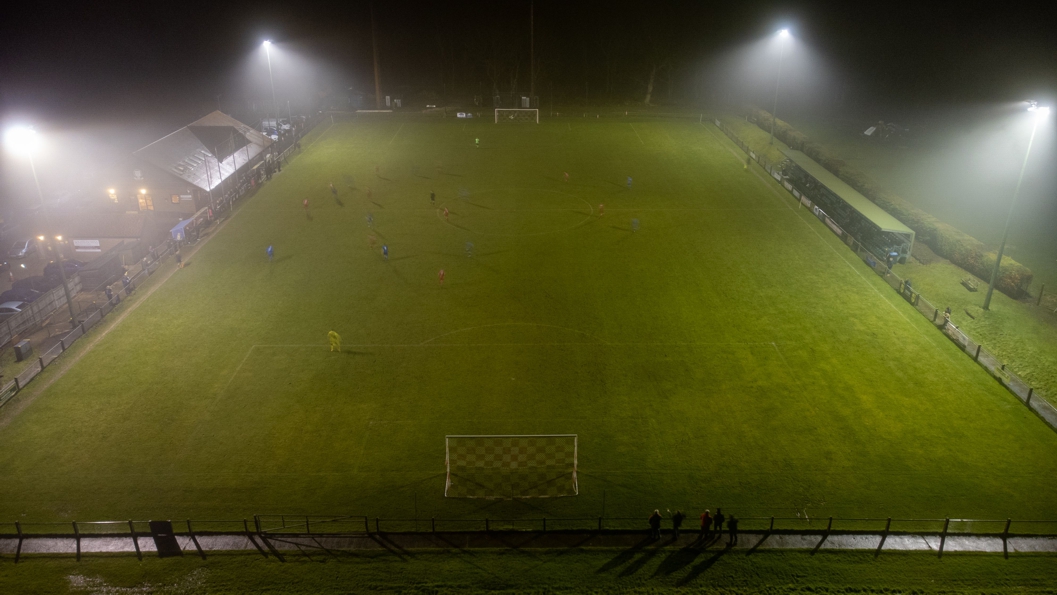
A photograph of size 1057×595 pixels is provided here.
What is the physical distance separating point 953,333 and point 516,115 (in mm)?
59493

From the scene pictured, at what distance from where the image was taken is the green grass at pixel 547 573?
17125 millimetres

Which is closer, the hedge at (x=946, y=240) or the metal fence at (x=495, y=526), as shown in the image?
the metal fence at (x=495, y=526)

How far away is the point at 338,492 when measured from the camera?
20734mm

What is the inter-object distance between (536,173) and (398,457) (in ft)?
123

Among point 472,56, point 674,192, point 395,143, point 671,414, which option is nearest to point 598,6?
point 472,56

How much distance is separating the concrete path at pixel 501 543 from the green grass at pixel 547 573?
11.2 inches

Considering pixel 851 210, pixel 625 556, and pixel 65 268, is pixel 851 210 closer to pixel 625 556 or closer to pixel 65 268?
pixel 625 556

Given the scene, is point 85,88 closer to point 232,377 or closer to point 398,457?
point 232,377

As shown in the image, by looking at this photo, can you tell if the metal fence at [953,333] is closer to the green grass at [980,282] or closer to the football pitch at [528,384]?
the football pitch at [528,384]

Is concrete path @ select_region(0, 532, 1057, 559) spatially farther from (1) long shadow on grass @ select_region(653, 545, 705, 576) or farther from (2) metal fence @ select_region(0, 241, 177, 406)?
(2) metal fence @ select_region(0, 241, 177, 406)

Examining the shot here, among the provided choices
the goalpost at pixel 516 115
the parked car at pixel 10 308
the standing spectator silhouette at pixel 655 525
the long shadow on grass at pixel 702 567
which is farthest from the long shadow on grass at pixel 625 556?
the goalpost at pixel 516 115

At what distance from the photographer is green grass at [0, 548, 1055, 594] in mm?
17125

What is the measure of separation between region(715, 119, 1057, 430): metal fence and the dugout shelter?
827 millimetres

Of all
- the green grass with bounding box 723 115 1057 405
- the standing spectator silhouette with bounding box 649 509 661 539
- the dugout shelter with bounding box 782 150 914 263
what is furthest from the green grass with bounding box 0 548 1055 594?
the dugout shelter with bounding box 782 150 914 263
